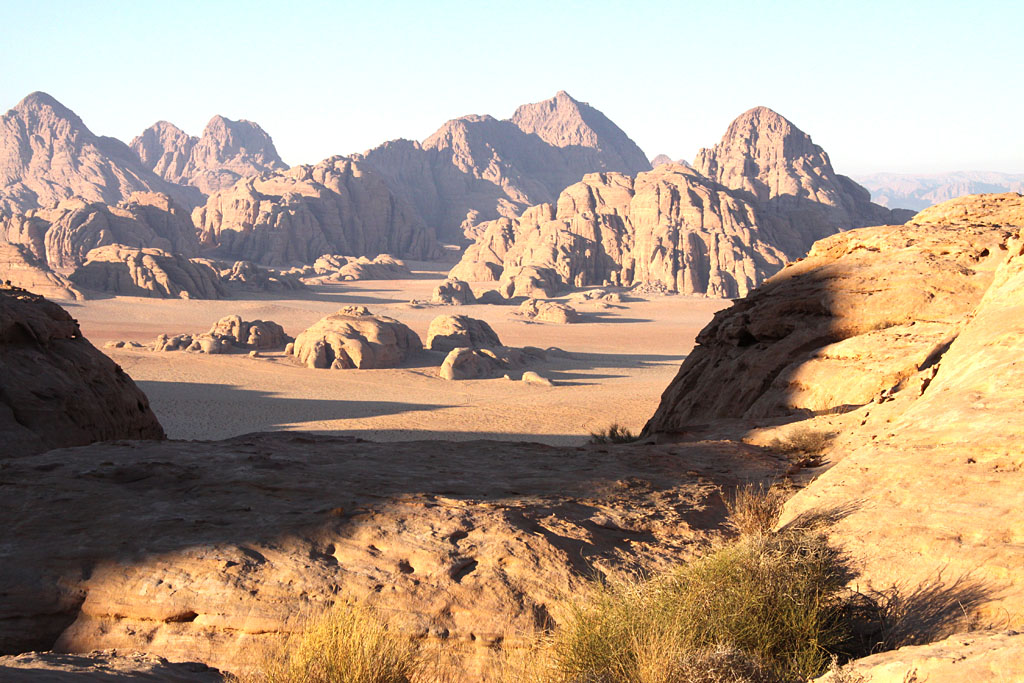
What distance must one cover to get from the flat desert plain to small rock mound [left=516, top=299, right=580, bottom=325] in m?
1.49

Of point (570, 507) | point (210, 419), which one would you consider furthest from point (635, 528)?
point (210, 419)

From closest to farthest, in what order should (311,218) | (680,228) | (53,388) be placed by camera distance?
(53,388) → (680,228) → (311,218)

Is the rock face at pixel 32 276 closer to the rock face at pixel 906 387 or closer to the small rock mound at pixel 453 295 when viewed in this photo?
the small rock mound at pixel 453 295

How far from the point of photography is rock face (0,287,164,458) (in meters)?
9.74

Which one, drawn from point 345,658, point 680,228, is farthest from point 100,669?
point 680,228

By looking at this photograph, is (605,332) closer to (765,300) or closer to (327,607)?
(765,300)

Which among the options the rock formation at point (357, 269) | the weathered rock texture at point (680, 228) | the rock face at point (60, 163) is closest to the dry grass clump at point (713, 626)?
the weathered rock texture at point (680, 228)

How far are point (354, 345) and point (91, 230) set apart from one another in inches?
1934

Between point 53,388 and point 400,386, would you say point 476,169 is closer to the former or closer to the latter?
point 400,386

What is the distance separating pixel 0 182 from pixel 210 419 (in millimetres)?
151932

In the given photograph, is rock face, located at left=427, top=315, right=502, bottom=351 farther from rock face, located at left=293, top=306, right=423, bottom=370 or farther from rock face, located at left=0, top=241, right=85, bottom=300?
rock face, located at left=0, top=241, right=85, bottom=300

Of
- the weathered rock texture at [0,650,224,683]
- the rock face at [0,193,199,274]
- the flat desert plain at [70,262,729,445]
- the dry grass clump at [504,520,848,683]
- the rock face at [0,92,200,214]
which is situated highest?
the rock face at [0,92,200,214]

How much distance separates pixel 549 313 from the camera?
5562 cm

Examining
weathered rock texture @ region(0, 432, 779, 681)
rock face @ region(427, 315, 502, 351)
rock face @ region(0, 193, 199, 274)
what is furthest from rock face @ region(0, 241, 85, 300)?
weathered rock texture @ region(0, 432, 779, 681)
